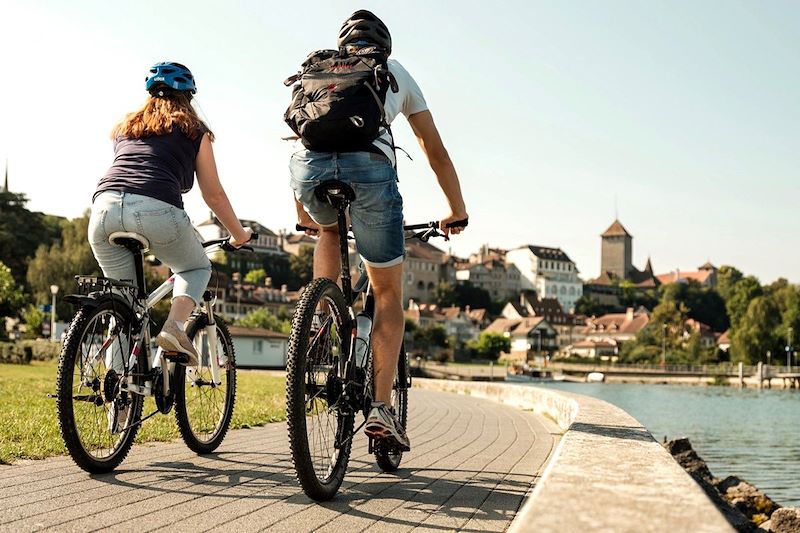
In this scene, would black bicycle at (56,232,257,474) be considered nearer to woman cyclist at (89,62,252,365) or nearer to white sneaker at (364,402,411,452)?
woman cyclist at (89,62,252,365)

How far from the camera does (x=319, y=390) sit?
146 inches

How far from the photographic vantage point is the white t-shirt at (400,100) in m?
3.96

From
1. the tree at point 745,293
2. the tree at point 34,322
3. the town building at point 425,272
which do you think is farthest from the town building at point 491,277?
the tree at point 34,322

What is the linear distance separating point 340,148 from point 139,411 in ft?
5.36

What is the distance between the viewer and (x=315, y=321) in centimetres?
374

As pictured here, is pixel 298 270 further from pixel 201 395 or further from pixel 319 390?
pixel 319 390

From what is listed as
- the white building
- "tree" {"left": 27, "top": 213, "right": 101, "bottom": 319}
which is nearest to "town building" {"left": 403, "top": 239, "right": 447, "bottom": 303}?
the white building

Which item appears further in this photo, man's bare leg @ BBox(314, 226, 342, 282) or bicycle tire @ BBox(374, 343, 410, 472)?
bicycle tire @ BBox(374, 343, 410, 472)

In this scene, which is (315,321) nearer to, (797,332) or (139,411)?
(139,411)

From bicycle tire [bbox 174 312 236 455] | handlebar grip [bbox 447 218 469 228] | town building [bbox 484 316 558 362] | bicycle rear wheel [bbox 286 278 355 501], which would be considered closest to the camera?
bicycle rear wheel [bbox 286 278 355 501]

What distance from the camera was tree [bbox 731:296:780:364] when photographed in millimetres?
93375

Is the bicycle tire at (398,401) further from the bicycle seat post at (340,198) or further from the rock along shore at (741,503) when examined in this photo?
the rock along shore at (741,503)

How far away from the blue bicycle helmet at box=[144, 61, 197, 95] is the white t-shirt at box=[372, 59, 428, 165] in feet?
3.82

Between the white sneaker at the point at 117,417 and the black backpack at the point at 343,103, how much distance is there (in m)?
1.53
